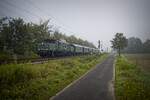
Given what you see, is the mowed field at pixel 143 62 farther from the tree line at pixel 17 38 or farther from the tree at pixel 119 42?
the tree at pixel 119 42

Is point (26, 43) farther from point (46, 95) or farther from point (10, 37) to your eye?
point (46, 95)

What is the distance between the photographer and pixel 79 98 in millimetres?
11742

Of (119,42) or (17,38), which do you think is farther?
(119,42)

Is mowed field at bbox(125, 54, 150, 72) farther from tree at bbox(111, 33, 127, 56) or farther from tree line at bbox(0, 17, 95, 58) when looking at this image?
tree at bbox(111, 33, 127, 56)

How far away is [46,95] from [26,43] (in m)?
27.4

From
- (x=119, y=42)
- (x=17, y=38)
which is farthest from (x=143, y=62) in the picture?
(x=119, y=42)

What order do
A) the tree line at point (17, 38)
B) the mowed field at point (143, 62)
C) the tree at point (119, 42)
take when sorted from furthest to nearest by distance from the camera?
1. the tree at point (119, 42)
2. the tree line at point (17, 38)
3. the mowed field at point (143, 62)

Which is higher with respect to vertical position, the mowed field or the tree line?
the tree line

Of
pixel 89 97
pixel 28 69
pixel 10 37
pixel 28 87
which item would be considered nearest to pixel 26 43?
pixel 10 37

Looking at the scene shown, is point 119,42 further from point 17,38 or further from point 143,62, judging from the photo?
point 17,38

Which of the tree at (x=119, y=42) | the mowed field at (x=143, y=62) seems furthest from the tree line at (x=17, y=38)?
the tree at (x=119, y=42)

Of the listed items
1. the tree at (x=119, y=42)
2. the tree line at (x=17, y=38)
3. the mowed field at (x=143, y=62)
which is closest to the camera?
the mowed field at (x=143, y=62)

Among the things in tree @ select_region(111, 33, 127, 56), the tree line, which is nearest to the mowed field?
the tree line

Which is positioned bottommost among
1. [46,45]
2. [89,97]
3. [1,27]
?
[89,97]
